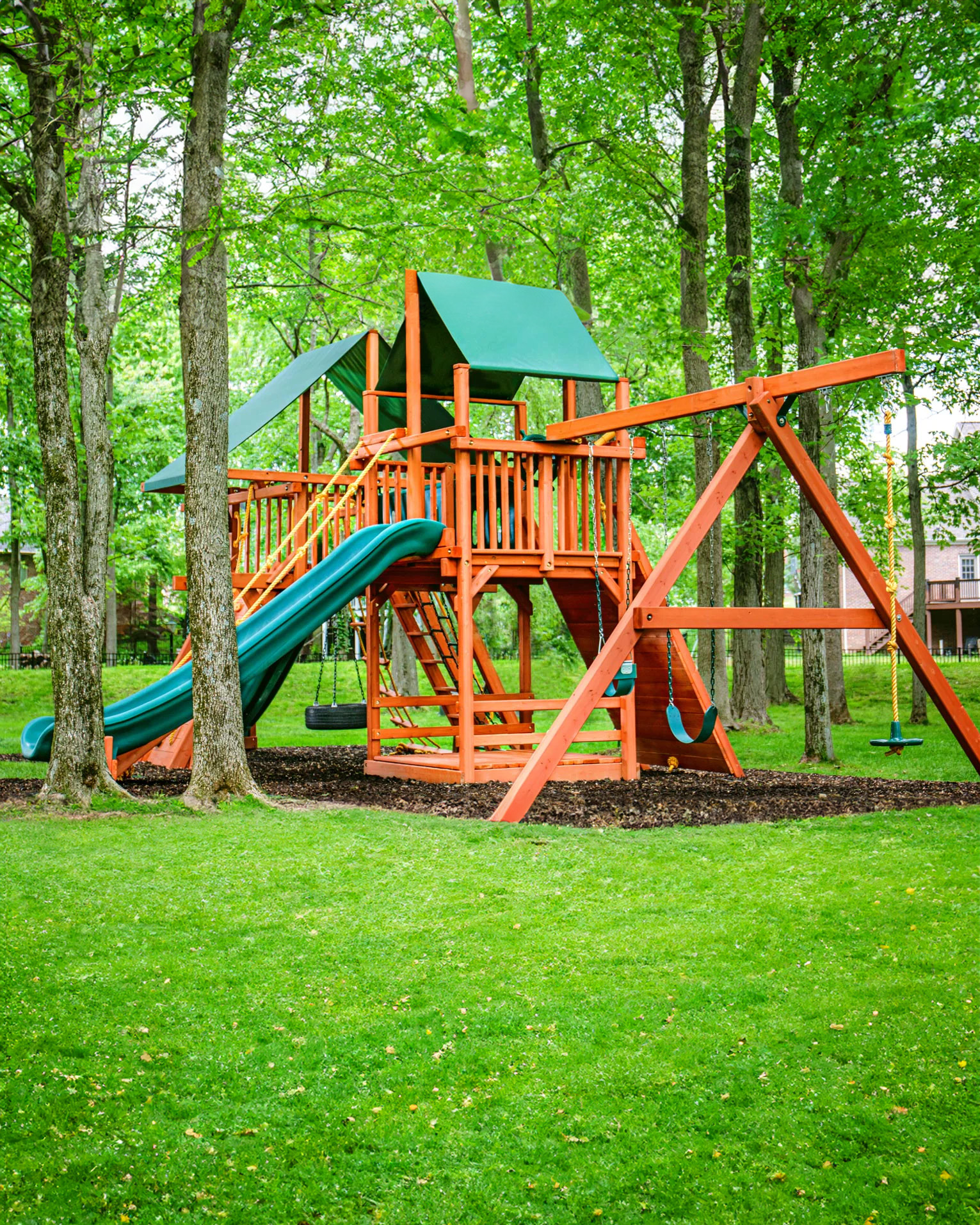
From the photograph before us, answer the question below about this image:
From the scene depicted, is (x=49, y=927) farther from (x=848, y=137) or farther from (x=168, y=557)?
(x=168, y=557)

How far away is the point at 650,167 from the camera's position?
746 inches

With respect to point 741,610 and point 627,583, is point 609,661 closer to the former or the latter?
point 741,610

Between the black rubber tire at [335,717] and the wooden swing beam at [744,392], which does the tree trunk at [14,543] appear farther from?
the wooden swing beam at [744,392]

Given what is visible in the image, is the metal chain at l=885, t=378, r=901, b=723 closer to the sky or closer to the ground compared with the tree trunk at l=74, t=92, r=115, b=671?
closer to the ground

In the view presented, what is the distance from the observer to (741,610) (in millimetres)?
10625

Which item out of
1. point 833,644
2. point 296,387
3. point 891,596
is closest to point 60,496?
point 296,387

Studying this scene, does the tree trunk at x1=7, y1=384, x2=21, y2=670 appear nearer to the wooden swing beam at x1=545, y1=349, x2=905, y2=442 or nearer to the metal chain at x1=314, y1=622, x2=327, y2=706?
the metal chain at x1=314, y1=622, x2=327, y2=706

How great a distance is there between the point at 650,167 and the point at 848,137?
3662 mm

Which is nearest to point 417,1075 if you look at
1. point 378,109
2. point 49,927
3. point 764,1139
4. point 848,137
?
point 764,1139

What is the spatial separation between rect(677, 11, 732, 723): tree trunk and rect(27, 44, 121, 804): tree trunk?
976 centimetres

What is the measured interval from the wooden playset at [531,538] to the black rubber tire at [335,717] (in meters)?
0.28

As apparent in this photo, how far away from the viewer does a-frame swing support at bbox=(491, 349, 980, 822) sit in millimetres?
9844

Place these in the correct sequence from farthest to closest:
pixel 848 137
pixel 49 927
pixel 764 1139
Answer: pixel 848 137, pixel 49 927, pixel 764 1139

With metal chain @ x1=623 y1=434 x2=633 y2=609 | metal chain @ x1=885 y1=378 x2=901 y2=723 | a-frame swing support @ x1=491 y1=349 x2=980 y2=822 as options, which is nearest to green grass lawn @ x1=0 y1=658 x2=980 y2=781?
a-frame swing support @ x1=491 y1=349 x2=980 y2=822
